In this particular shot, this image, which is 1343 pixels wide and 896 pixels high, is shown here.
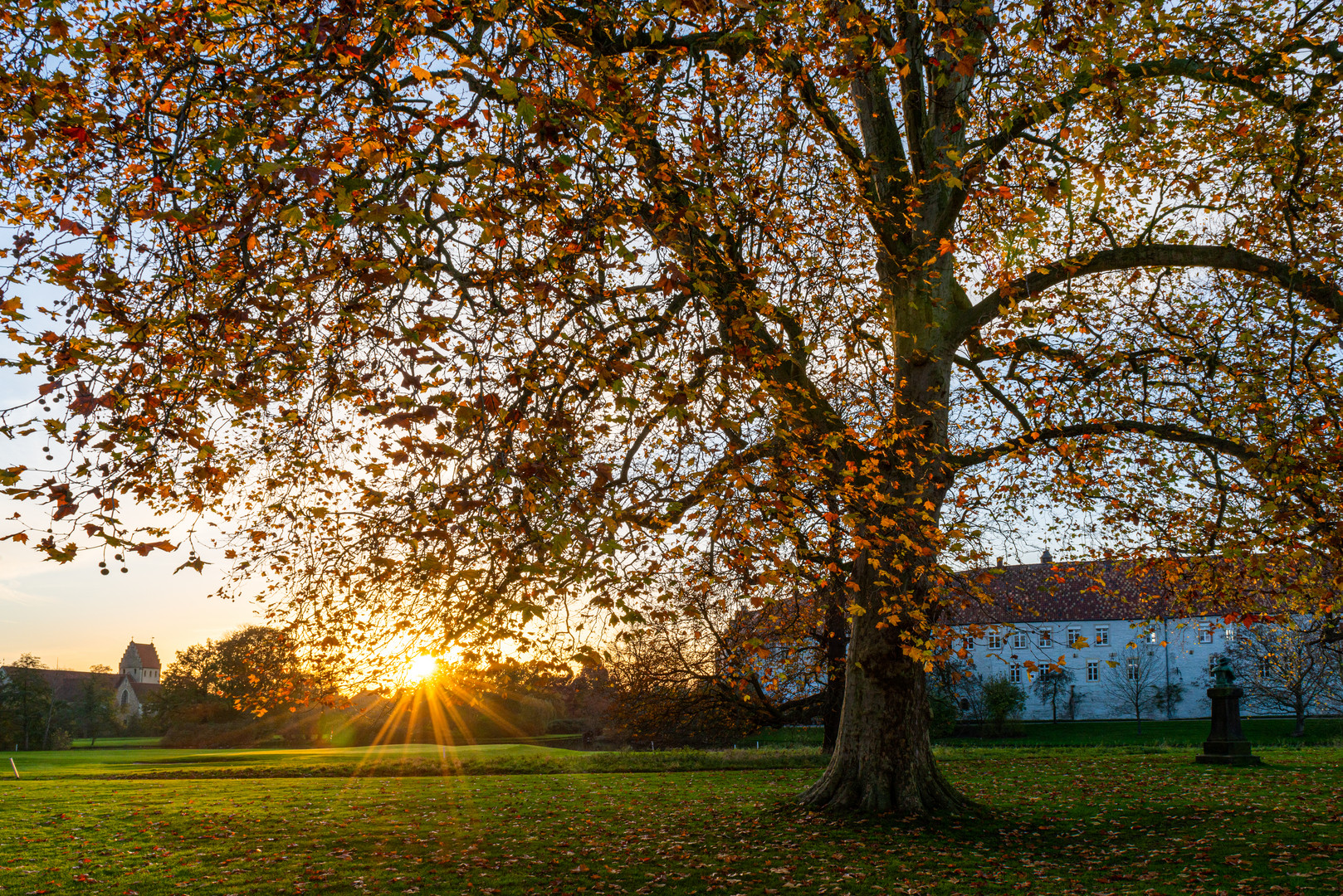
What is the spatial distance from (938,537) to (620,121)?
503 centimetres

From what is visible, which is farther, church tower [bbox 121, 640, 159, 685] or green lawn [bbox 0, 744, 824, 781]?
church tower [bbox 121, 640, 159, 685]

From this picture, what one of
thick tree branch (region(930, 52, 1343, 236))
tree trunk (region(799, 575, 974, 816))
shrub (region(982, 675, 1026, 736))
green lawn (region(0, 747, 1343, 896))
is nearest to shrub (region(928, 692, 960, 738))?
shrub (region(982, 675, 1026, 736))

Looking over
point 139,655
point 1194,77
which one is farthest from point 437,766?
point 139,655

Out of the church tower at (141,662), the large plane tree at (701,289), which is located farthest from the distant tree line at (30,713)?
the church tower at (141,662)

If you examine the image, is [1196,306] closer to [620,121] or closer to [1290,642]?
[620,121]

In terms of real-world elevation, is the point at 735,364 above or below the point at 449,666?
above

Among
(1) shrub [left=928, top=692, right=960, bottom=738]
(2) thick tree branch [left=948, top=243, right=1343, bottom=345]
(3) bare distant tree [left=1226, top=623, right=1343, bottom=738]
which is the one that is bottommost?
(1) shrub [left=928, top=692, right=960, bottom=738]

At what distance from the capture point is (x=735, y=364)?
7.34 metres

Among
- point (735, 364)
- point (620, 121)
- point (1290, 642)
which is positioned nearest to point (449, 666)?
point (735, 364)

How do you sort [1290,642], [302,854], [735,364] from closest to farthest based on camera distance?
[735,364]
[302,854]
[1290,642]

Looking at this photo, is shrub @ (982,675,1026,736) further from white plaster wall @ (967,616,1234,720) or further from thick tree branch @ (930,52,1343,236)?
thick tree branch @ (930,52,1343,236)

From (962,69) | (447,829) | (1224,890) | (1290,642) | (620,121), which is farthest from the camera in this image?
(1290,642)

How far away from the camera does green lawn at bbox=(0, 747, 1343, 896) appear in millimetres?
8398

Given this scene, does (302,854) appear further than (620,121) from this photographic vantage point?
Yes
